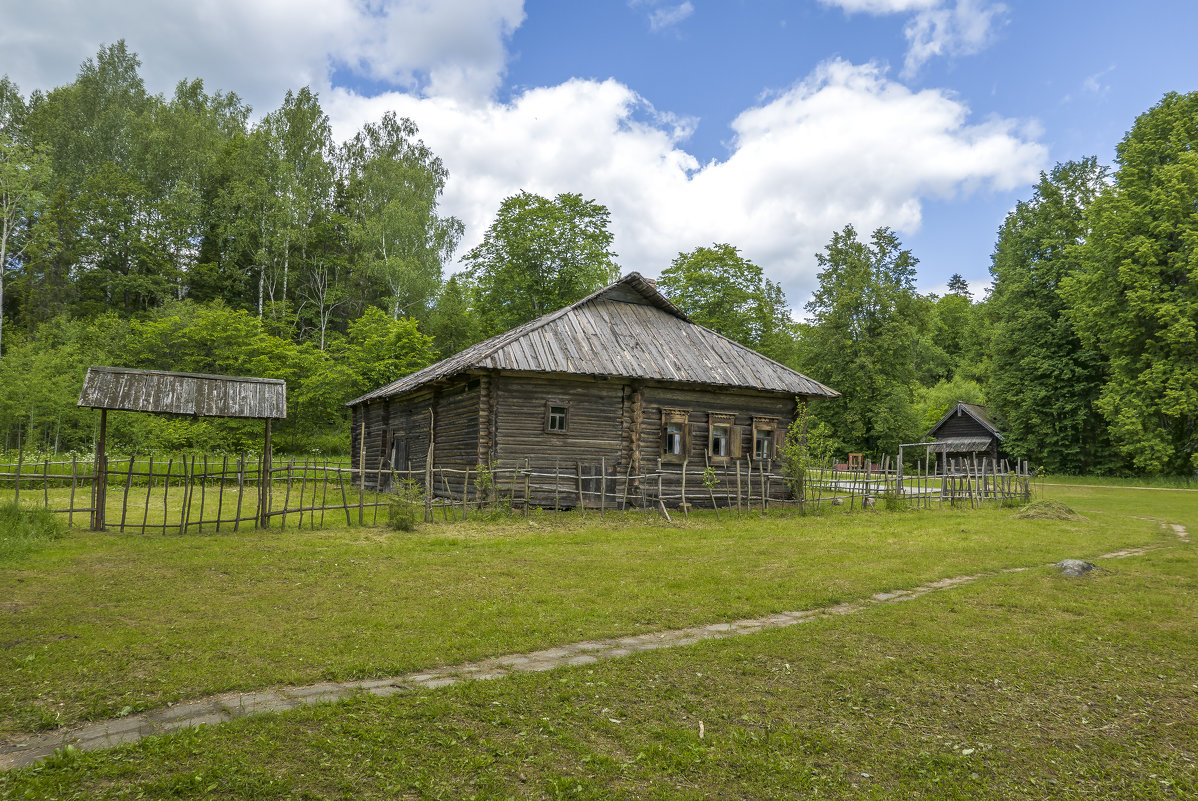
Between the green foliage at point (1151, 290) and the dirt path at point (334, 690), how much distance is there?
3648 centimetres

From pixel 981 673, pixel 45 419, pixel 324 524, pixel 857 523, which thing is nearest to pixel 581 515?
pixel 324 524

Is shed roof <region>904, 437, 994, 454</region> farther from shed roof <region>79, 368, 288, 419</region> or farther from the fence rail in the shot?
shed roof <region>79, 368, 288, 419</region>

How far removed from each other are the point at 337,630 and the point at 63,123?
55.3m

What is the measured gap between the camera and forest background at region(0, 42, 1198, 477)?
117 feet

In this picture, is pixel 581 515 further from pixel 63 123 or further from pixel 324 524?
pixel 63 123

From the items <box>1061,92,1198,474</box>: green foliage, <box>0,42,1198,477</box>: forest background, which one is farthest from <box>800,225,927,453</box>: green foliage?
<box>1061,92,1198,474</box>: green foliage

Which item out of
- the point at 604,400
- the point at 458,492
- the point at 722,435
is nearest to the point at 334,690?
the point at 458,492

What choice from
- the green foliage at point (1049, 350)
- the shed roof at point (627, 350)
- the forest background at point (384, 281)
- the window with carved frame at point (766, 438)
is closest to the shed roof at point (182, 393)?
the shed roof at point (627, 350)

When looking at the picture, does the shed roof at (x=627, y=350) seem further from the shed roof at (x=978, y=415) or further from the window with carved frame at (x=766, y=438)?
the shed roof at (x=978, y=415)

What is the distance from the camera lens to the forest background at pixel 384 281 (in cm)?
3556

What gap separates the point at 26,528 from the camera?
1245 centimetres

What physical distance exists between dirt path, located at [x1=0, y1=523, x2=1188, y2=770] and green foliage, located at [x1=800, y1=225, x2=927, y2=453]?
40.0 metres

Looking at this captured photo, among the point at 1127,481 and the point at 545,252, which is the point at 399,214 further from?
the point at 1127,481

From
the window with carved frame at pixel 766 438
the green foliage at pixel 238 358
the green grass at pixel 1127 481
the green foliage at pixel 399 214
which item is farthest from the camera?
the green foliage at pixel 399 214
